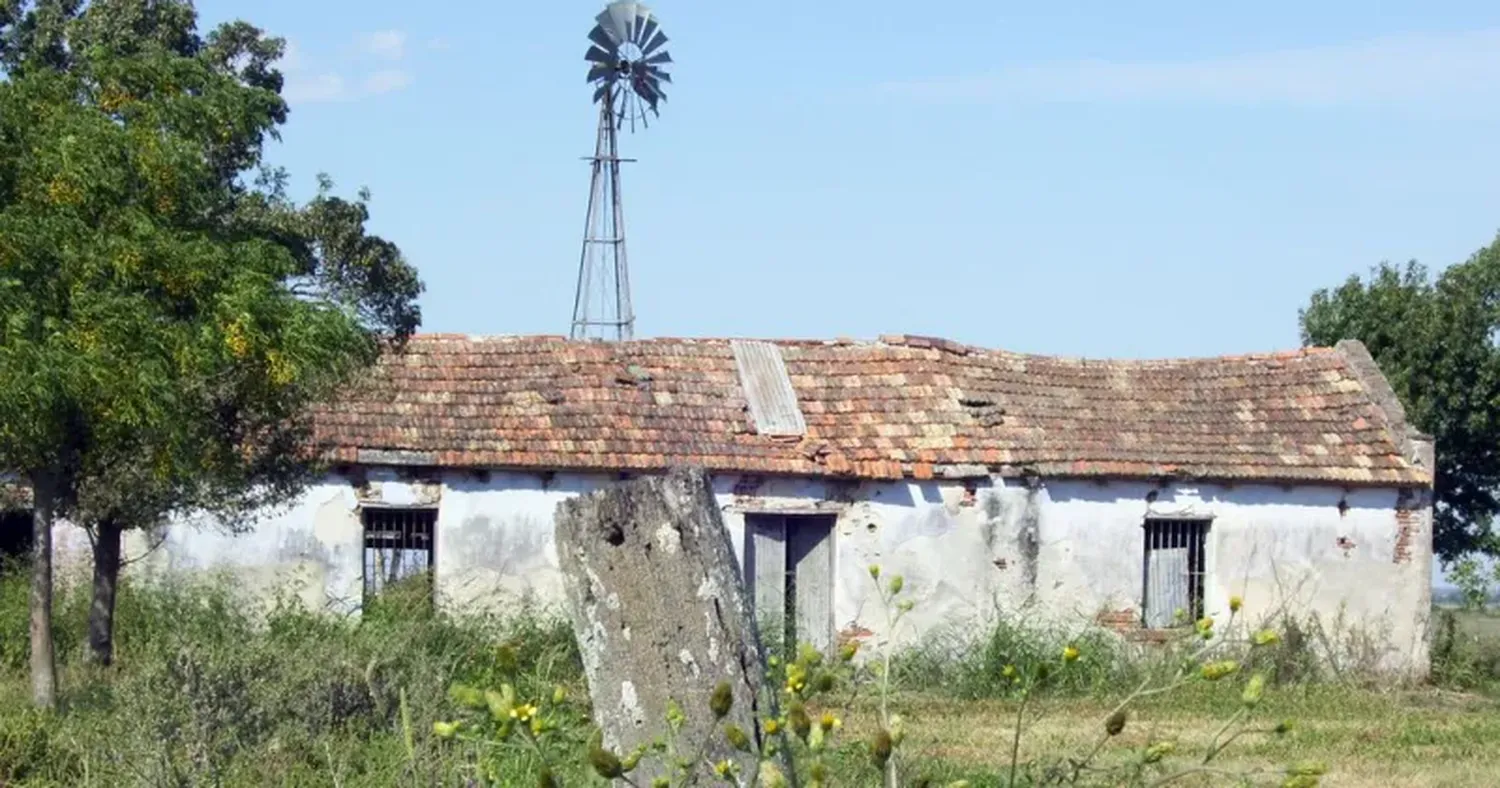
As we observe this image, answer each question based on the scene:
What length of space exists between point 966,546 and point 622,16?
13491 millimetres

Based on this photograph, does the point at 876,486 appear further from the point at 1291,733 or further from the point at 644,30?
the point at 644,30

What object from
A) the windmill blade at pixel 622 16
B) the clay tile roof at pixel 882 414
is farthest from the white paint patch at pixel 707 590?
the windmill blade at pixel 622 16

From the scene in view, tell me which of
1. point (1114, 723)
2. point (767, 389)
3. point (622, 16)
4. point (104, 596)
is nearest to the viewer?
point (1114, 723)

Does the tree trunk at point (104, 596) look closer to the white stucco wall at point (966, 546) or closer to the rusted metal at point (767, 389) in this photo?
the white stucco wall at point (966, 546)

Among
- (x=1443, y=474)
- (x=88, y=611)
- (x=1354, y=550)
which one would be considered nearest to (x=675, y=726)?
(x=88, y=611)

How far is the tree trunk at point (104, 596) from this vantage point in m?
15.7

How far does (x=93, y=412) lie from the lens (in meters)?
11.1

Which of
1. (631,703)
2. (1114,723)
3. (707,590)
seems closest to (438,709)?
(631,703)

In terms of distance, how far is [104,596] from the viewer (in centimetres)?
1593

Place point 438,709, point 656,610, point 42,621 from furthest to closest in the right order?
point 42,621 < point 438,709 < point 656,610

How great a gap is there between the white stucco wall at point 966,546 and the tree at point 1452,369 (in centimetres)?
492

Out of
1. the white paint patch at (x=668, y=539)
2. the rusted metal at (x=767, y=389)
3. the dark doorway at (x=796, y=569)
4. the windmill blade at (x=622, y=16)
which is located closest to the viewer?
the white paint patch at (x=668, y=539)

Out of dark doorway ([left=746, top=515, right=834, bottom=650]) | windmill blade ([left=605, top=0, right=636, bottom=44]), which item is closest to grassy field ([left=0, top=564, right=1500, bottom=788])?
dark doorway ([left=746, top=515, right=834, bottom=650])

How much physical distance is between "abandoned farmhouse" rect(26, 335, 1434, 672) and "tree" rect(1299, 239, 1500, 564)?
3.96 meters
